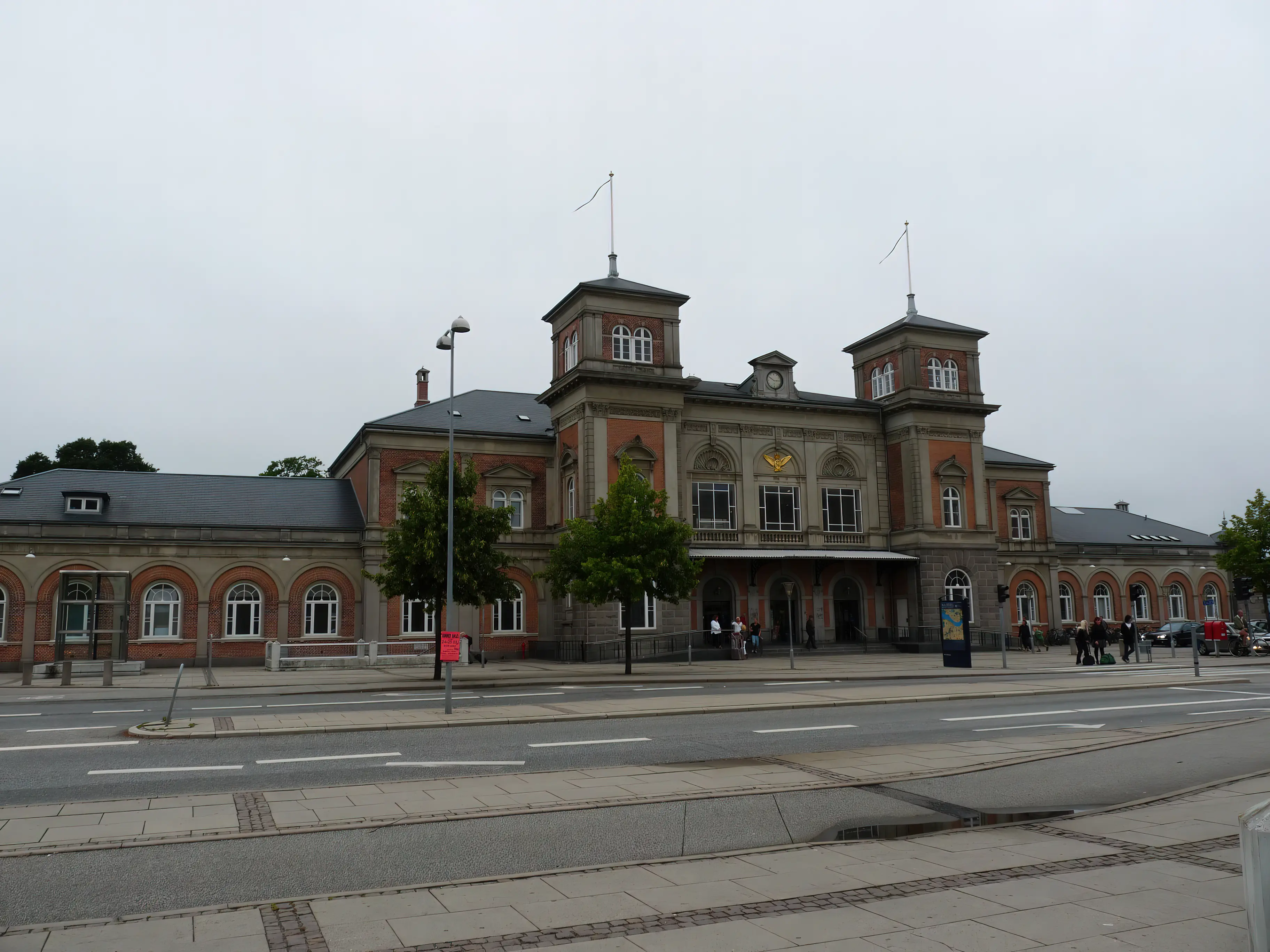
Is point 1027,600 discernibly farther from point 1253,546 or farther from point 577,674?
point 577,674

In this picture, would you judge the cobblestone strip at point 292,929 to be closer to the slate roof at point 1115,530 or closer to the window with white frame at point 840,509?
the window with white frame at point 840,509

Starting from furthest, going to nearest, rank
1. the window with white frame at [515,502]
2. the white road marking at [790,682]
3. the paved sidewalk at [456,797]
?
1. the window with white frame at [515,502]
2. the white road marking at [790,682]
3. the paved sidewalk at [456,797]

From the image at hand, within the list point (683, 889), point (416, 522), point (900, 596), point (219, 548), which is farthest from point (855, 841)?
point (900, 596)

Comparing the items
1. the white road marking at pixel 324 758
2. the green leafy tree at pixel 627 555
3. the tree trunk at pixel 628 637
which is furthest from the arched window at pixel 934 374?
the white road marking at pixel 324 758

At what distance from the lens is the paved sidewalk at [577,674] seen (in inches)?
1105

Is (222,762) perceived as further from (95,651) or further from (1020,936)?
(95,651)

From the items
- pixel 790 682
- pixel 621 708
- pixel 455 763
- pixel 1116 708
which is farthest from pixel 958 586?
pixel 455 763

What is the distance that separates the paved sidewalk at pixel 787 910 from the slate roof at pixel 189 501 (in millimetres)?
38823

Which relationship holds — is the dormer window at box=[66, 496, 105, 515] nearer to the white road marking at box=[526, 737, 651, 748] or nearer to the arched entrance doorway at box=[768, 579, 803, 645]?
the arched entrance doorway at box=[768, 579, 803, 645]

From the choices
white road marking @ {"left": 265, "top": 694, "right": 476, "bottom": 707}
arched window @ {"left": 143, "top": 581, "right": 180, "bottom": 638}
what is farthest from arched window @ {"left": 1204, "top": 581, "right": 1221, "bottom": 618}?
arched window @ {"left": 143, "top": 581, "right": 180, "bottom": 638}

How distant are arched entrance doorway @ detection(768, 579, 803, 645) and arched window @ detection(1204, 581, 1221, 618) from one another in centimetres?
3423

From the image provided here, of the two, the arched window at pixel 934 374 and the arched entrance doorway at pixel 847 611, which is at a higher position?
the arched window at pixel 934 374

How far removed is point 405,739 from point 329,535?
98.0 ft

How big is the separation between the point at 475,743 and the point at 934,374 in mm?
41407
